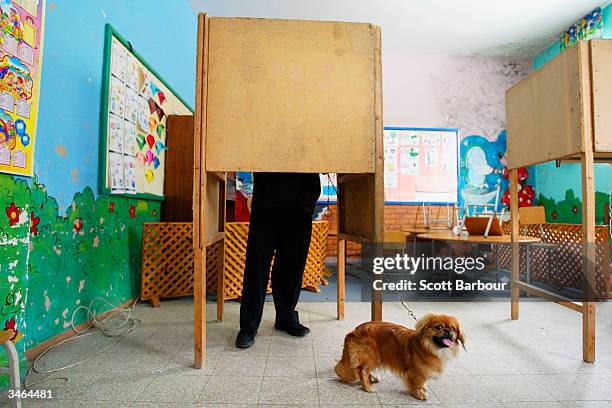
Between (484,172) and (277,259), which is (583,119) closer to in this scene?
(277,259)

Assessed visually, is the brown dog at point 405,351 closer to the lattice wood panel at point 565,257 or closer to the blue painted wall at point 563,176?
the lattice wood panel at point 565,257

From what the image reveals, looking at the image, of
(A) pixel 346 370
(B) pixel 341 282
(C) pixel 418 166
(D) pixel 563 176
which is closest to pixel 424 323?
(A) pixel 346 370

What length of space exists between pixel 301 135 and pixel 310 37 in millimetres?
421

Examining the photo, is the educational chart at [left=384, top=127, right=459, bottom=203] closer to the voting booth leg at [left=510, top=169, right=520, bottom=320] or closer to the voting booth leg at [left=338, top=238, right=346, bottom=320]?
the voting booth leg at [left=510, top=169, right=520, bottom=320]

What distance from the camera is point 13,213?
1317 millimetres

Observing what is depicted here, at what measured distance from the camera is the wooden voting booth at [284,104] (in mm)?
1425

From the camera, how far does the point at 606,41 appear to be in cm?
159

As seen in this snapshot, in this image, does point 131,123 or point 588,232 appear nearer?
point 588,232

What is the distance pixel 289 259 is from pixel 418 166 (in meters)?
3.74

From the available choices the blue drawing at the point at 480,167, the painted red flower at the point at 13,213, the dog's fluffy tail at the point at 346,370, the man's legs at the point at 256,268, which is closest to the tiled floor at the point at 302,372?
the dog's fluffy tail at the point at 346,370

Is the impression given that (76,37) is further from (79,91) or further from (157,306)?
(157,306)

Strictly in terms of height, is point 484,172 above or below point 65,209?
above

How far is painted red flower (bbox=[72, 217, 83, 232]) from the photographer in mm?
1786

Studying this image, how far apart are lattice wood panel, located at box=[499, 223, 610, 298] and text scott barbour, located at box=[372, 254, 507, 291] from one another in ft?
1.51
